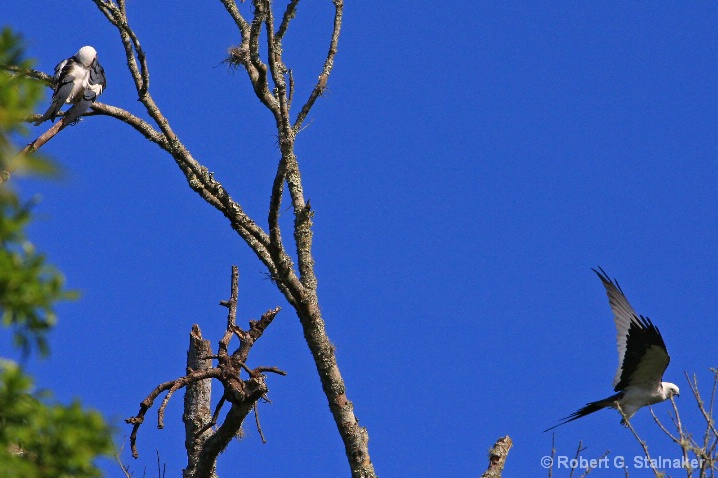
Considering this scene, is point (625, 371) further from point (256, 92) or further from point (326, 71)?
point (256, 92)

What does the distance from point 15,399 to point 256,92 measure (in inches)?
144

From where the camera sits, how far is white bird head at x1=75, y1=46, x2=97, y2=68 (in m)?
5.93

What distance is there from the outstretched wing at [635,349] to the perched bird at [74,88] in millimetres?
5023

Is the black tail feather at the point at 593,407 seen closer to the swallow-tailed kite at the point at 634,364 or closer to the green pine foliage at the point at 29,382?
the swallow-tailed kite at the point at 634,364

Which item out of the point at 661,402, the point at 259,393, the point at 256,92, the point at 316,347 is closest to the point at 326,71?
the point at 256,92

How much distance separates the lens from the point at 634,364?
7973mm

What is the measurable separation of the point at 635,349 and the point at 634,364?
0.45ft

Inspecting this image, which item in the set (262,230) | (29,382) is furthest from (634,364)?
(29,382)

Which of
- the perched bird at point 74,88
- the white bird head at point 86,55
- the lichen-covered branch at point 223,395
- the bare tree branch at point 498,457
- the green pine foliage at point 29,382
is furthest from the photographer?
the white bird head at point 86,55

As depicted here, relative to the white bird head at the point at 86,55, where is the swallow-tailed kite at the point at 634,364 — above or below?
below

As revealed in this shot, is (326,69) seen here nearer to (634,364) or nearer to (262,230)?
(262,230)

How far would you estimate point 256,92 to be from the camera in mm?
5453

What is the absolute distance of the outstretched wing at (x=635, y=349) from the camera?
7828 millimetres

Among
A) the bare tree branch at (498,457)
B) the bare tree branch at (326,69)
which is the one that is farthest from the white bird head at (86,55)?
the bare tree branch at (498,457)
